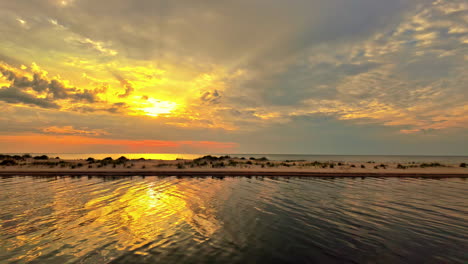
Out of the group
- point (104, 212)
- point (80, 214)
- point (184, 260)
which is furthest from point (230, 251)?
point (80, 214)

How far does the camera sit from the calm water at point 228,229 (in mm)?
8211

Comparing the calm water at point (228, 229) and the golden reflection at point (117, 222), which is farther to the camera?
the golden reflection at point (117, 222)

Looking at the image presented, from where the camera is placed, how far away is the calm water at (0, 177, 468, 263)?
26.9ft

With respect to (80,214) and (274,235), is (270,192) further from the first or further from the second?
(80,214)

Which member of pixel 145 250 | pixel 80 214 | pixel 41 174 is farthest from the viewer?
pixel 41 174

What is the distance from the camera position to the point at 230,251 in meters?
8.50

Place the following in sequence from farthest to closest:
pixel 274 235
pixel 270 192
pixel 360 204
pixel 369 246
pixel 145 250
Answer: pixel 270 192 < pixel 360 204 < pixel 274 235 < pixel 369 246 < pixel 145 250

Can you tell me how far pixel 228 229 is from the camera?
10.9 meters

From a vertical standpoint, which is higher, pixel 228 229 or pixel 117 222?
pixel 117 222

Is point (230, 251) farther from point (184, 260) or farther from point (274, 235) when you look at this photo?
point (274, 235)

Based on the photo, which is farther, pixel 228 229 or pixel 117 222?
pixel 117 222

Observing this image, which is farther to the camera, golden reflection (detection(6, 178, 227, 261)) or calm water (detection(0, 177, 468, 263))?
golden reflection (detection(6, 178, 227, 261))

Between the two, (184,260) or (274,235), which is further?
(274,235)

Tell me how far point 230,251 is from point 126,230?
599 centimetres
